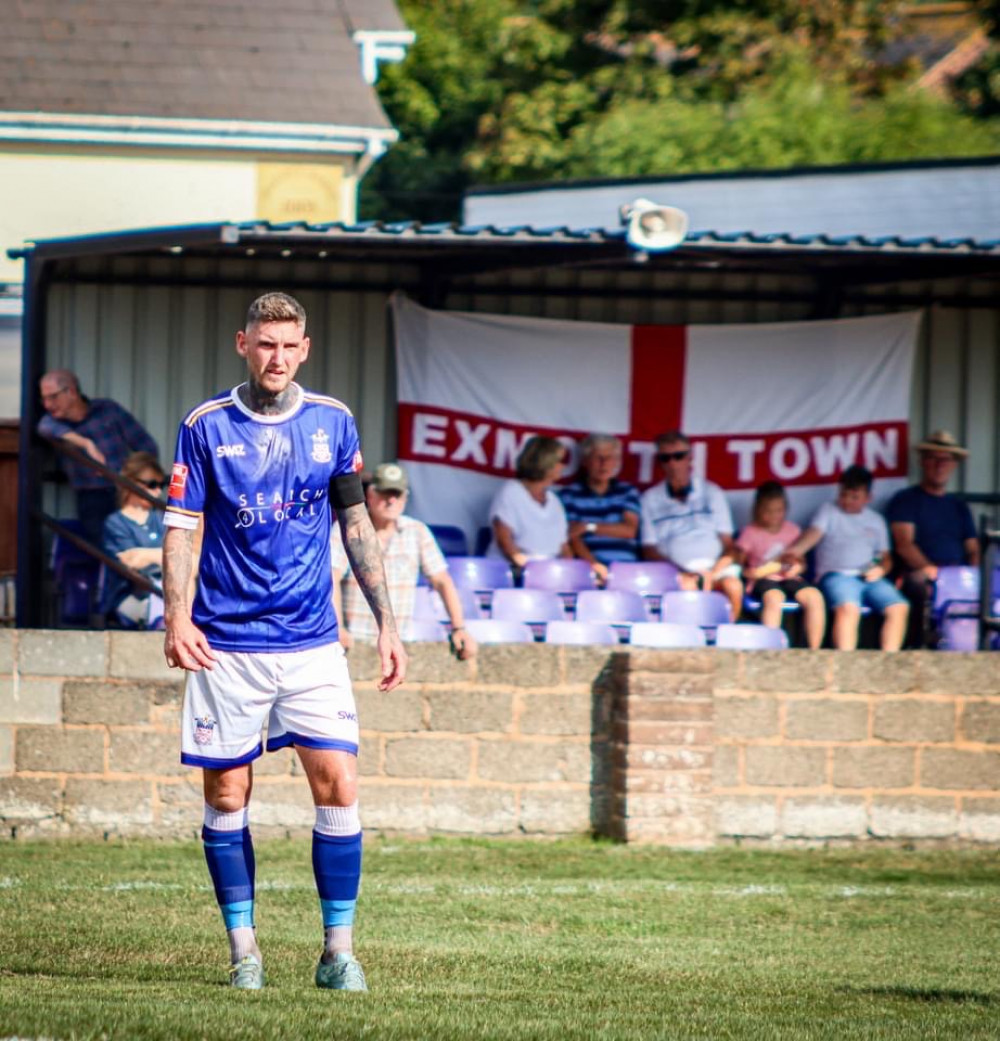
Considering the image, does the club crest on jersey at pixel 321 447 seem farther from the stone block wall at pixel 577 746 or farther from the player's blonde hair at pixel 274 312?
the stone block wall at pixel 577 746

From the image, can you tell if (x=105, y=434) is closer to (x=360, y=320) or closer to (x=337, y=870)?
(x=360, y=320)

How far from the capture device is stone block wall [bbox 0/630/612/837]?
31.5 feet

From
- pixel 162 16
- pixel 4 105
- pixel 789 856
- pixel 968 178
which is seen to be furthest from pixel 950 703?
pixel 162 16

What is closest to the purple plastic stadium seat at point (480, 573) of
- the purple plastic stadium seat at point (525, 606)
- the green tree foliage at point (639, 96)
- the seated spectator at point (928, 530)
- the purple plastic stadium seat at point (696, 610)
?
the purple plastic stadium seat at point (525, 606)

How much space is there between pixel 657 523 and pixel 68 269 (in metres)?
4.31

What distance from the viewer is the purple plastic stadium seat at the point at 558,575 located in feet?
39.3

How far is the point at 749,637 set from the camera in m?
11.2

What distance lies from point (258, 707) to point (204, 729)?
175mm

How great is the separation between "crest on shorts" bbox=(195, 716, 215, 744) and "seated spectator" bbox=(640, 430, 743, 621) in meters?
7.08

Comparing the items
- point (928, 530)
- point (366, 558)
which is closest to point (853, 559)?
point (928, 530)

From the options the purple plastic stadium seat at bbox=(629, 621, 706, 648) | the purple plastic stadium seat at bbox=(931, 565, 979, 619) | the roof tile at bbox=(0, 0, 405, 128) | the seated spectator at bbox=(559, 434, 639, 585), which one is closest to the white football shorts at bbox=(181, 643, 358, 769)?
the purple plastic stadium seat at bbox=(629, 621, 706, 648)

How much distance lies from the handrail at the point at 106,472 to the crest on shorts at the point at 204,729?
455 centimetres

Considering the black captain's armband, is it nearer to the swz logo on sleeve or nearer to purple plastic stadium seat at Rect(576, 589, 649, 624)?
the swz logo on sleeve

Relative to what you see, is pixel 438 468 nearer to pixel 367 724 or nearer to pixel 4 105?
pixel 367 724
